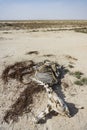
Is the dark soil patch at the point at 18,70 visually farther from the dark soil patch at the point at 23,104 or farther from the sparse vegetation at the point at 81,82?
the sparse vegetation at the point at 81,82

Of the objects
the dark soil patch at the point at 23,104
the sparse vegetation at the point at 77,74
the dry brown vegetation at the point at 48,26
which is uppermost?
the sparse vegetation at the point at 77,74

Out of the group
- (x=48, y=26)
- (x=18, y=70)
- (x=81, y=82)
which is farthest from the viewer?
(x=48, y=26)

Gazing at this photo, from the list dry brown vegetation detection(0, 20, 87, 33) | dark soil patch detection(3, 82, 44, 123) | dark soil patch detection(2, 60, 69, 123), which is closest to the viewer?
dark soil patch detection(3, 82, 44, 123)

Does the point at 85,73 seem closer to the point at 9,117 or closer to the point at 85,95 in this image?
the point at 85,95

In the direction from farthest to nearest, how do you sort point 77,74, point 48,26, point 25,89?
1. point 48,26
2. point 77,74
3. point 25,89

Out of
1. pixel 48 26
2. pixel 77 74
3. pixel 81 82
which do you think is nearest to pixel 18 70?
pixel 77 74

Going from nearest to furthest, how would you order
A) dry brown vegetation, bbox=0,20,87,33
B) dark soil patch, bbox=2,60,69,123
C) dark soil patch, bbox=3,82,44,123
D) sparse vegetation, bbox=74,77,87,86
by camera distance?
dark soil patch, bbox=3,82,44,123
dark soil patch, bbox=2,60,69,123
sparse vegetation, bbox=74,77,87,86
dry brown vegetation, bbox=0,20,87,33

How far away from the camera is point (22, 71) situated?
11.4 meters

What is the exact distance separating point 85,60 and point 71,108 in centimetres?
584

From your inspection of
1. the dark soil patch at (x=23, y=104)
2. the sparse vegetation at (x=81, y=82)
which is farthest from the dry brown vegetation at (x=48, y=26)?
the dark soil patch at (x=23, y=104)

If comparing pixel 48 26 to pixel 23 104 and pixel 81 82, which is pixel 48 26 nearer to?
pixel 81 82

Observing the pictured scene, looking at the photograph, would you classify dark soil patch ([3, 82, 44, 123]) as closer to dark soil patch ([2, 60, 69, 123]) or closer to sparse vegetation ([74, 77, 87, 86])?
dark soil patch ([2, 60, 69, 123])

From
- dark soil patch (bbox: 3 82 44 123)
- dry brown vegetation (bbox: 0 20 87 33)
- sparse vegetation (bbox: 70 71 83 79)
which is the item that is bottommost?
dry brown vegetation (bbox: 0 20 87 33)

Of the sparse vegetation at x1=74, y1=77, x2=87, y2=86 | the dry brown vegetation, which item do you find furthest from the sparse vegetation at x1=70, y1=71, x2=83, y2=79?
the dry brown vegetation
